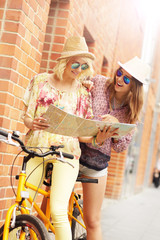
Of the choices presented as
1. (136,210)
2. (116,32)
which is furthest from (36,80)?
(136,210)

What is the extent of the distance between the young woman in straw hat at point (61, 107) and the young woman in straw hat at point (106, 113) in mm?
280

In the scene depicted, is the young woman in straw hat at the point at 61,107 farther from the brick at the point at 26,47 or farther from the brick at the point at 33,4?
the brick at the point at 33,4

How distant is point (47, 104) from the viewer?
316 cm

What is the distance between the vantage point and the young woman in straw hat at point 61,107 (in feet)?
9.89

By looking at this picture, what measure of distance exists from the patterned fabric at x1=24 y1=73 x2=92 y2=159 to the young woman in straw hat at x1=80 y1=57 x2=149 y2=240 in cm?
27

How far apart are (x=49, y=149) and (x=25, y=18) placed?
1.56 m

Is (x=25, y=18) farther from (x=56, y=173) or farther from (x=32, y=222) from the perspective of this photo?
(x=32, y=222)

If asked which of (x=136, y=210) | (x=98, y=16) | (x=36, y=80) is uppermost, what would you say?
(x=98, y=16)

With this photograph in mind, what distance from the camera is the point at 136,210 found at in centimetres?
1031

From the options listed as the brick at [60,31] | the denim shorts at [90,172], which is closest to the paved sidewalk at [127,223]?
the denim shorts at [90,172]

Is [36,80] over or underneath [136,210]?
over

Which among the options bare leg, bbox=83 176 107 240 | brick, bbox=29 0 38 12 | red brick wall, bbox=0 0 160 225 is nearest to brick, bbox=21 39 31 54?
red brick wall, bbox=0 0 160 225

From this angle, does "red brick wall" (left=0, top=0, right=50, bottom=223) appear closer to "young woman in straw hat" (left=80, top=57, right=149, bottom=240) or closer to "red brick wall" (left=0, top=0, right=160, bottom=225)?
"red brick wall" (left=0, top=0, right=160, bottom=225)

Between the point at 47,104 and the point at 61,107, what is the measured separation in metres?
0.11
